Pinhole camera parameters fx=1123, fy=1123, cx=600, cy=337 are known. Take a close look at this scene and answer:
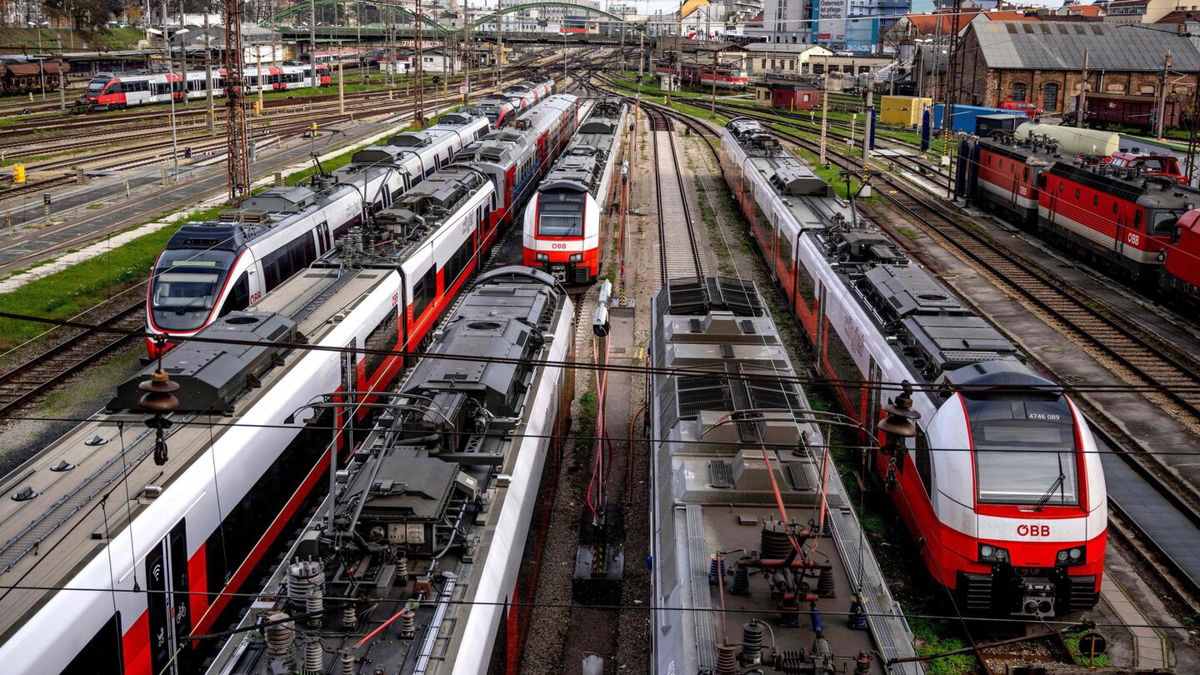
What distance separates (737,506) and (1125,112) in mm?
74999

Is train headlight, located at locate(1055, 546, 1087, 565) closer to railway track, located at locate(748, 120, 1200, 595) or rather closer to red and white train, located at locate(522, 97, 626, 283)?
railway track, located at locate(748, 120, 1200, 595)

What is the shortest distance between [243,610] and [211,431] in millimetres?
2566

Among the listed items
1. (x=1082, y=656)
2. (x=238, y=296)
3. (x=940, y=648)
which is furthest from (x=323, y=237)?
(x=1082, y=656)

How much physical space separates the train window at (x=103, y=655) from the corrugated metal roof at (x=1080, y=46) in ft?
275

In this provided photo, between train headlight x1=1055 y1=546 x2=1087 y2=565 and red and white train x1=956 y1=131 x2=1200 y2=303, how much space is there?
1894 cm

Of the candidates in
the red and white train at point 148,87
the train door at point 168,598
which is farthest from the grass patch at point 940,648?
the red and white train at point 148,87

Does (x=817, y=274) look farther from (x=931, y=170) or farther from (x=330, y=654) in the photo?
(x=931, y=170)

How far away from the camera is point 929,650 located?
52.5 ft

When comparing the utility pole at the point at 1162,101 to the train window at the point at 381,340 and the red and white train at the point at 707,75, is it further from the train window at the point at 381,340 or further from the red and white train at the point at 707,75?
the train window at the point at 381,340

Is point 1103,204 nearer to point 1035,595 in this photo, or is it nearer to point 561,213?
A: point 561,213

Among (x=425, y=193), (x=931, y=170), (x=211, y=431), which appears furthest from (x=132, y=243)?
(x=931, y=170)

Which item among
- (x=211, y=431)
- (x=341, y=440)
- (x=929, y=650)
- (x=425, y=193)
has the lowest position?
(x=929, y=650)

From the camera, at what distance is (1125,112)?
256ft

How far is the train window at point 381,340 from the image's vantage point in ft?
73.6
